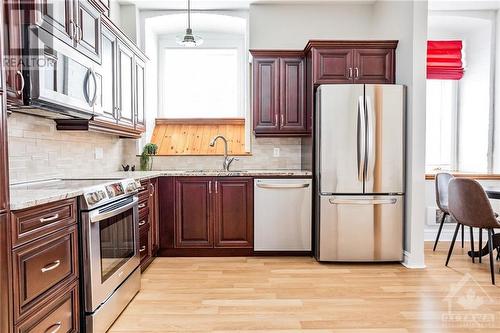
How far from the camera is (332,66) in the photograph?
12.9 ft

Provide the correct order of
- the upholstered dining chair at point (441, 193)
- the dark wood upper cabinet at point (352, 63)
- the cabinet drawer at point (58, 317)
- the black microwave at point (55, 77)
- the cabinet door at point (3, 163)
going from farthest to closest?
the upholstered dining chair at point (441, 193)
the dark wood upper cabinet at point (352, 63)
the black microwave at point (55, 77)
the cabinet drawer at point (58, 317)
the cabinet door at point (3, 163)

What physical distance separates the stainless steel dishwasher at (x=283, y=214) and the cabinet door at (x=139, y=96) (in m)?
1.43

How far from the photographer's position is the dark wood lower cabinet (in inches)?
156

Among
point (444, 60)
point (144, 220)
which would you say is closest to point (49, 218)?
point (144, 220)

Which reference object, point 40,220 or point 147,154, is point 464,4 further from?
point 40,220

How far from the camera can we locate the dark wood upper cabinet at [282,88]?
420 centimetres

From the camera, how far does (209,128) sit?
5.00 metres

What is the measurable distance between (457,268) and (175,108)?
3.80 meters

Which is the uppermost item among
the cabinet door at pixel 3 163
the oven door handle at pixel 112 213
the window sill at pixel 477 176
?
the cabinet door at pixel 3 163

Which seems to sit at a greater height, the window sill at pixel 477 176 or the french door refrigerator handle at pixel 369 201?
the window sill at pixel 477 176

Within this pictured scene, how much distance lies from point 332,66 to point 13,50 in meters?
2.98

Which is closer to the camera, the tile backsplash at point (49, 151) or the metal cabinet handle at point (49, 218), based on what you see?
the metal cabinet handle at point (49, 218)

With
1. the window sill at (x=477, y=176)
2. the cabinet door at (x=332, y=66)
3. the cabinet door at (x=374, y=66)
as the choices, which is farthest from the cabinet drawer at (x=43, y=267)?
the window sill at (x=477, y=176)

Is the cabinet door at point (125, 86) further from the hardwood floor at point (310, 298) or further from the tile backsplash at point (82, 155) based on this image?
the hardwood floor at point (310, 298)
